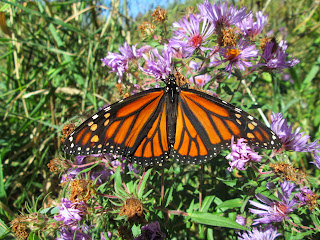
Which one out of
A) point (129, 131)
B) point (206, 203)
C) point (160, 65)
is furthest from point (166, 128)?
point (206, 203)

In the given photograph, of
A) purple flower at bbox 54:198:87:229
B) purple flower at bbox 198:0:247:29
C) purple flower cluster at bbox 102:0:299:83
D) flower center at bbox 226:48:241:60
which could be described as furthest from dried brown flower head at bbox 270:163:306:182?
purple flower at bbox 54:198:87:229

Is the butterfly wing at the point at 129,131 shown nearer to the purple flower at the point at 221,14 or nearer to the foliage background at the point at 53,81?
the purple flower at the point at 221,14

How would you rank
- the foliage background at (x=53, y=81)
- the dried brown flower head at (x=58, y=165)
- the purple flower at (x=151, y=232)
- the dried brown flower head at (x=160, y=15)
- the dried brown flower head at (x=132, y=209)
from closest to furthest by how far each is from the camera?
the dried brown flower head at (x=132, y=209) → the purple flower at (x=151, y=232) → the dried brown flower head at (x=58, y=165) → the dried brown flower head at (x=160, y=15) → the foliage background at (x=53, y=81)

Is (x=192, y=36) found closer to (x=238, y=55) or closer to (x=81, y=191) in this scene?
(x=238, y=55)

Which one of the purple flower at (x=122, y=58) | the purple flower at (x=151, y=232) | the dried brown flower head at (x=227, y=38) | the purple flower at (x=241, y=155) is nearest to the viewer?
the purple flower at (x=241, y=155)

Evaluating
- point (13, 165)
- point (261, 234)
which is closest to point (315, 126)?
point (261, 234)

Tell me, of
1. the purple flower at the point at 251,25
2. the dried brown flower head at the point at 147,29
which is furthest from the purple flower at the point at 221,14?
the dried brown flower head at the point at 147,29

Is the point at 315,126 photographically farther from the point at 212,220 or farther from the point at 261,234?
the point at 212,220
